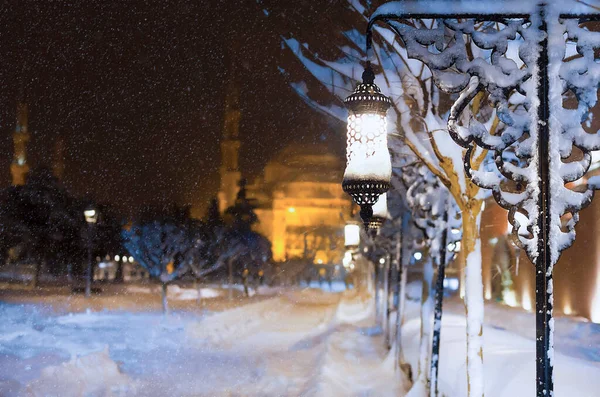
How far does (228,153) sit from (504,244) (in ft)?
262

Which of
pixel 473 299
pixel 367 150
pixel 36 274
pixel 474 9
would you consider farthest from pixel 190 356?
pixel 36 274

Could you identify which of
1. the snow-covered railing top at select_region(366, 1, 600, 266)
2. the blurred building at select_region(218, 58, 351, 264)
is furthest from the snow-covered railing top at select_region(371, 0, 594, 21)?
the blurred building at select_region(218, 58, 351, 264)

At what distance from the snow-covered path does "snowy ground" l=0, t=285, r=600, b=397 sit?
0.04 metres

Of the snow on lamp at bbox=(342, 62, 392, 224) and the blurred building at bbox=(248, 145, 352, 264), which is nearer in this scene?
the snow on lamp at bbox=(342, 62, 392, 224)

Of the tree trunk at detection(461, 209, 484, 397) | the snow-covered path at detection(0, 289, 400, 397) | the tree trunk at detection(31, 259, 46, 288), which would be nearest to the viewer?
the tree trunk at detection(461, 209, 484, 397)

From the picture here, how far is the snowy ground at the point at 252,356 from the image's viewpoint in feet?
35.8

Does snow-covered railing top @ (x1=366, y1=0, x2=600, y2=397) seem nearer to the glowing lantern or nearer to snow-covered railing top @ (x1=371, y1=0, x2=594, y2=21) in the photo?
snow-covered railing top @ (x1=371, y1=0, x2=594, y2=21)

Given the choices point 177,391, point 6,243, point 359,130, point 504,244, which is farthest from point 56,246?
A: point 359,130

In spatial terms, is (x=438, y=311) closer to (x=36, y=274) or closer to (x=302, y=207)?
(x=36, y=274)

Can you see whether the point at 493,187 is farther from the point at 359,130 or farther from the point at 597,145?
the point at 359,130

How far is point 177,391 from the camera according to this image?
1434 centimetres

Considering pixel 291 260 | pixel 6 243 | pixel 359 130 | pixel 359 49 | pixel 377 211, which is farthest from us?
pixel 291 260

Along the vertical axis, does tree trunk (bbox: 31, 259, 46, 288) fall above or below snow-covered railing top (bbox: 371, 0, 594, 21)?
below

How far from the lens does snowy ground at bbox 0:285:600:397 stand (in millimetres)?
10922
